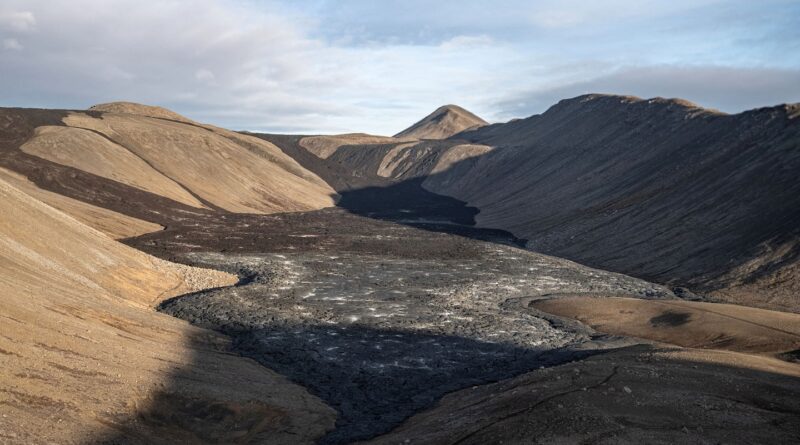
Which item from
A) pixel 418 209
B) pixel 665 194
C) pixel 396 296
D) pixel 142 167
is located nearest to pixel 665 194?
pixel 665 194

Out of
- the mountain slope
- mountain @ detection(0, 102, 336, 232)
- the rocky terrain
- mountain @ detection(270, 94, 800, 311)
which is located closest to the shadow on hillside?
the rocky terrain

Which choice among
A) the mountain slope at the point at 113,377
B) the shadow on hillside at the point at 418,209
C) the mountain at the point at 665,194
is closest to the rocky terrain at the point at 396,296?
the mountain slope at the point at 113,377

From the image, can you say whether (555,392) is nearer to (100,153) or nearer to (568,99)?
(100,153)

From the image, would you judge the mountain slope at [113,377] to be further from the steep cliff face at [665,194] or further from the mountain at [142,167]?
the steep cliff face at [665,194]

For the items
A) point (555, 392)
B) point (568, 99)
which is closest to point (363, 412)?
point (555, 392)

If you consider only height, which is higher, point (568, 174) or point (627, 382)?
point (568, 174)

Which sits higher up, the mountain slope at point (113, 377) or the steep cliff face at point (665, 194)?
the steep cliff face at point (665, 194)

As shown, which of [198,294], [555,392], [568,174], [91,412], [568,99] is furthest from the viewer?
[568,99]
